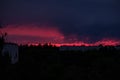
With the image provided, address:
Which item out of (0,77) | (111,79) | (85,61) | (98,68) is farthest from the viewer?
(85,61)

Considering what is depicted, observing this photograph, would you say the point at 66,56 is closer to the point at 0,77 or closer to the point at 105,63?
the point at 105,63

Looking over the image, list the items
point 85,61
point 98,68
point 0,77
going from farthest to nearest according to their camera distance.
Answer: point 85,61
point 98,68
point 0,77

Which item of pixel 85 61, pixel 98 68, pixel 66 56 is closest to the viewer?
pixel 98 68

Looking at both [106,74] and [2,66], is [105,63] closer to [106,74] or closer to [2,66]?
[106,74]

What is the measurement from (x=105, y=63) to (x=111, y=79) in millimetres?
8442

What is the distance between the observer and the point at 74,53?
203 feet

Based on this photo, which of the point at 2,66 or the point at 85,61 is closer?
the point at 2,66

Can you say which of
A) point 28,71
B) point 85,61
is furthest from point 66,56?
point 28,71

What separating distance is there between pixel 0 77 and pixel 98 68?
42.3 ft

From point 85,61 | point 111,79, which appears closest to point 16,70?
point 111,79

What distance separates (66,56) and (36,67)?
1161 inches

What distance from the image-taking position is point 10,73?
29953 millimetres

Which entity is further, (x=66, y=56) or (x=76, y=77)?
(x=66, y=56)

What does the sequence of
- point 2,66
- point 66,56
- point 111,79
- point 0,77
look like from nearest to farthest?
point 0,77 < point 111,79 < point 2,66 < point 66,56
